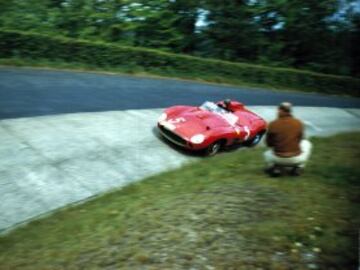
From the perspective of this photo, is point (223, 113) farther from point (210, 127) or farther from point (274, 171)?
point (274, 171)

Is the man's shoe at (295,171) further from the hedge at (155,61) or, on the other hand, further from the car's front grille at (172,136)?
the hedge at (155,61)

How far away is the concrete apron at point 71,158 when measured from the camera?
1053 centimetres

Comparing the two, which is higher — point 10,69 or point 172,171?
point 10,69

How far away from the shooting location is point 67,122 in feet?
48.1

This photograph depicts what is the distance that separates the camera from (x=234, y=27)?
102ft

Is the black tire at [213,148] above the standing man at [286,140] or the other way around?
the other way around

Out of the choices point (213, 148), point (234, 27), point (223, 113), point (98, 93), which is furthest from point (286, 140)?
point (234, 27)

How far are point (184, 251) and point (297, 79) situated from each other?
2127cm

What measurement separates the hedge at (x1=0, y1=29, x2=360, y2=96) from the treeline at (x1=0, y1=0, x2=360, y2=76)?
318cm

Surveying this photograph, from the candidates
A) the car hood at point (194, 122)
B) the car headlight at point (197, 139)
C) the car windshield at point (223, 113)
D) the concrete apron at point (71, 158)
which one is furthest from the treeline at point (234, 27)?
the car headlight at point (197, 139)

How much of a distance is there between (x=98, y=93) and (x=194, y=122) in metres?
5.61

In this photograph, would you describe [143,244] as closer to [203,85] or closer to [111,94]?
[111,94]

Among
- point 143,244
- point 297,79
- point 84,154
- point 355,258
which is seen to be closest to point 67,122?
point 84,154

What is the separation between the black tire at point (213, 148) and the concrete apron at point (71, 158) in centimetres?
48
